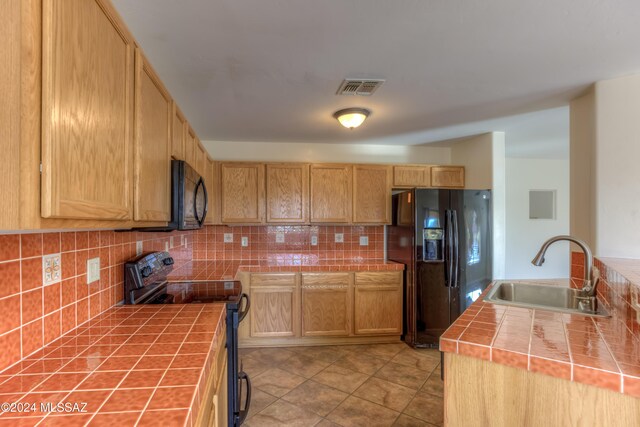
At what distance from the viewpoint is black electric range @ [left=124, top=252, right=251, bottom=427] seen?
165 centimetres

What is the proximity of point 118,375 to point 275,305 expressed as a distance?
2.30 metres

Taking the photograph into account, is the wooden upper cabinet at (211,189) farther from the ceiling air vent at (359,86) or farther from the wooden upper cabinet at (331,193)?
the ceiling air vent at (359,86)

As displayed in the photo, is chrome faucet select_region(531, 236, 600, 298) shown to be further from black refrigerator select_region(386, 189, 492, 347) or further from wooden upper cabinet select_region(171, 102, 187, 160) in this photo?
wooden upper cabinet select_region(171, 102, 187, 160)

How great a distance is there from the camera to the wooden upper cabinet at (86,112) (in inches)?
26.4

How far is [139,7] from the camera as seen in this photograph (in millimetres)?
1333

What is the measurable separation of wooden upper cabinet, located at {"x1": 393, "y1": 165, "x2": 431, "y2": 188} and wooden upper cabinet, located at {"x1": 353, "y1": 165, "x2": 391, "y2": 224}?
0.32 feet

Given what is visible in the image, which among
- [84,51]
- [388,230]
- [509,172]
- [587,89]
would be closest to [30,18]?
[84,51]

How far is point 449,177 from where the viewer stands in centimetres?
363

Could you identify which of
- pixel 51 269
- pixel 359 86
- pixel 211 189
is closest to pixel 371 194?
pixel 359 86

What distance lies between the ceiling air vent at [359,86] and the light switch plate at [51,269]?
5.90 ft

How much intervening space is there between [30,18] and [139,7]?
34.7 inches

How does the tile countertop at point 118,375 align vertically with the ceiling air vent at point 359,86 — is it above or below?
below

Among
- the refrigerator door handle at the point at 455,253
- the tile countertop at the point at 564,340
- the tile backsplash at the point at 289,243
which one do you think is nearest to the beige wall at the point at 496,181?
the refrigerator door handle at the point at 455,253

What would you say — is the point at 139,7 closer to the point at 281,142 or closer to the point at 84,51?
the point at 84,51
